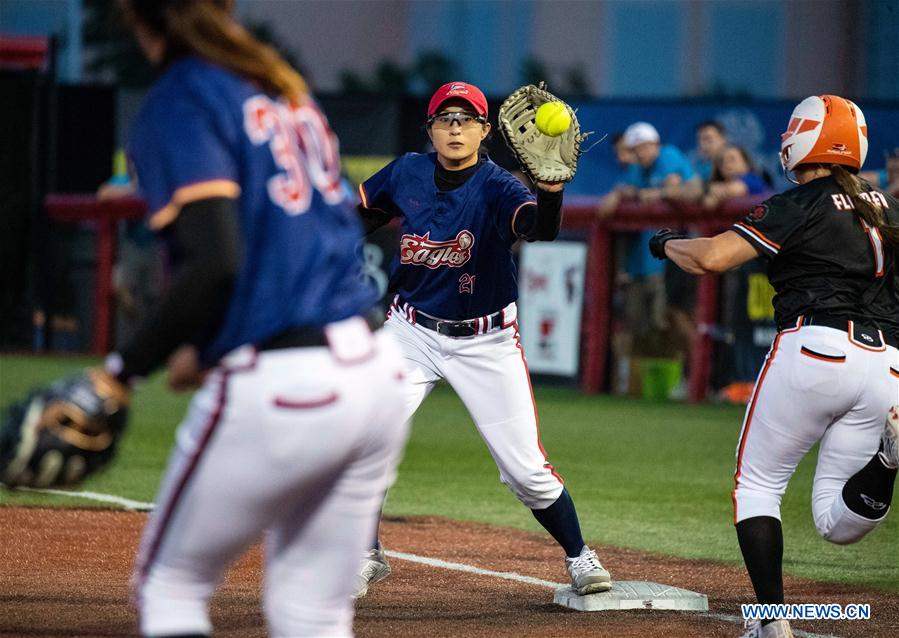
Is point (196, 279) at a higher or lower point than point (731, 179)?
higher

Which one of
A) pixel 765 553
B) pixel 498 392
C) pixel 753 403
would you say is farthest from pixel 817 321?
pixel 498 392

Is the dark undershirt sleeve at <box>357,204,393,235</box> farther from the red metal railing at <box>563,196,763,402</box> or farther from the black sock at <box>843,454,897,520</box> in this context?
the red metal railing at <box>563,196,763,402</box>

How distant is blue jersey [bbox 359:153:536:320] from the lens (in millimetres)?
5645

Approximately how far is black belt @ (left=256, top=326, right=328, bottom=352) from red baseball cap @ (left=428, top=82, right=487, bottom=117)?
10.3 ft

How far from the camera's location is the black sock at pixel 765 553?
4.67 m

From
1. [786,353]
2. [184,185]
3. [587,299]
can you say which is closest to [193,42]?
[184,185]

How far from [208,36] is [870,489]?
3080mm

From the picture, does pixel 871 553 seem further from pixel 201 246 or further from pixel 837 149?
pixel 201 246

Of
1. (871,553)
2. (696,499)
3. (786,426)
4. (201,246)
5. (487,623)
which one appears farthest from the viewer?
(696,499)

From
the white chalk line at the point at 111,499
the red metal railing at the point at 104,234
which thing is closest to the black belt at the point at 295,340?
the white chalk line at the point at 111,499

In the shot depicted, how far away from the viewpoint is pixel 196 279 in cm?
257

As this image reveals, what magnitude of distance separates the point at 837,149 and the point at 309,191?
2532mm

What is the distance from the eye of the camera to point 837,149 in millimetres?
4711

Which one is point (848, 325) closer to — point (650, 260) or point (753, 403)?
point (753, 403)
